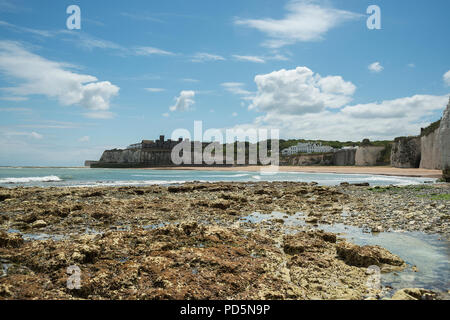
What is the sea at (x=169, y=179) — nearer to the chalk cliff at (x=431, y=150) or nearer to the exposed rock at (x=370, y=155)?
the chalk cliff at (x=431, y=150)

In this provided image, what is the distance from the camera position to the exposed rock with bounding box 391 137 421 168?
66.4 meters

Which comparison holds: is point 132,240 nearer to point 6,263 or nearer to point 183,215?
point 6,263

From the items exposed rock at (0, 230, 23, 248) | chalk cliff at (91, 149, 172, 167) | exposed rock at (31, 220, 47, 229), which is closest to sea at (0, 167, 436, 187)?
exposed rock at (31, 220, 47, 229)

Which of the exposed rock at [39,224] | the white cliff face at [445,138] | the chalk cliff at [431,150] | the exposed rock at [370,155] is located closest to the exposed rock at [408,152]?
the chalk cliff at [431,150]

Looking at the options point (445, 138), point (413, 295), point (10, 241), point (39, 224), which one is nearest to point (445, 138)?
point (445, 138)

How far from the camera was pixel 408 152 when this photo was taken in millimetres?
67875

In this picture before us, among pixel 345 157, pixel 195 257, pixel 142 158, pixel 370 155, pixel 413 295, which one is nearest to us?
pixel 413 295

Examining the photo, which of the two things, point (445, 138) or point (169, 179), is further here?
point (445, 138)

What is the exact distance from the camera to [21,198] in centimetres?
1723

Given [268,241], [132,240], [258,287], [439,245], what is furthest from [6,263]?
[439,245]

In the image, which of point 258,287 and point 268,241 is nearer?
point 258,287

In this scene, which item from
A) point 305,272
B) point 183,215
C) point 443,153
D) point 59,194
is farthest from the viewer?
point 443,153

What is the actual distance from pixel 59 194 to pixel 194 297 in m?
17.3

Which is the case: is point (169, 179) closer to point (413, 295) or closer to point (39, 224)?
point (39, 224)
